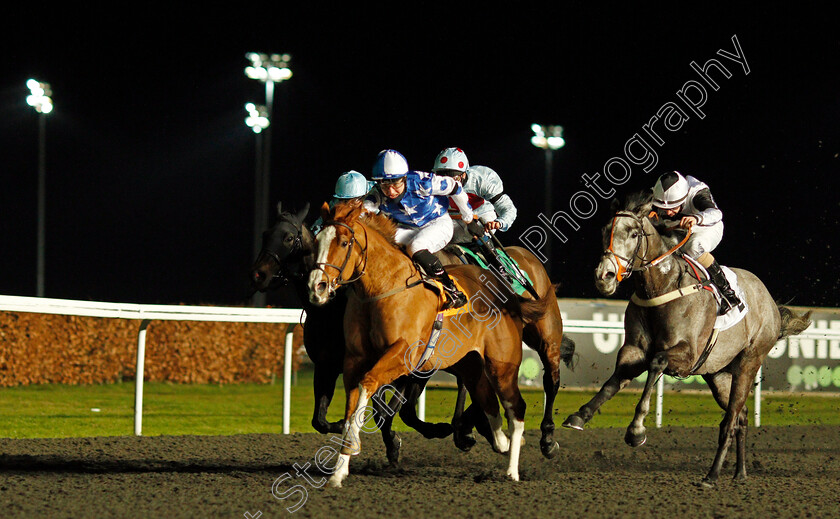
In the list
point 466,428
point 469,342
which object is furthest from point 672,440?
point 469,342

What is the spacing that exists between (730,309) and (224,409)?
19.0 ft

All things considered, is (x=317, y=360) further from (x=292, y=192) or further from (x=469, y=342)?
(x=292, y=192)

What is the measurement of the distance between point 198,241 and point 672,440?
92.6 feet

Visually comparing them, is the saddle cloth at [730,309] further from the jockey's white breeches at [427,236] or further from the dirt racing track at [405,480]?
the jockey's white breeches at [427,236]

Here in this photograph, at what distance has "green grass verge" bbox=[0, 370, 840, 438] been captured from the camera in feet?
26.6

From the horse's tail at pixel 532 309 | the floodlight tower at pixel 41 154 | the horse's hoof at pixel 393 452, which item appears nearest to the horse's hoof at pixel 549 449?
the horse's tail at pixel 532 309

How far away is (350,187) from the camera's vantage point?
19.6 feet

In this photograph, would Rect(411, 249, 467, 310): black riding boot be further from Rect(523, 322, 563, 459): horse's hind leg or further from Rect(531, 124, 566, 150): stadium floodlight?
Rect(531, 124, 566, 150): stadium floodlight

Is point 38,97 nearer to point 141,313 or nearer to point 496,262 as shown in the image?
point 141,313

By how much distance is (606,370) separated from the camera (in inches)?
428

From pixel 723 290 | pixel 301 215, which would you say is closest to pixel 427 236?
pixel 301 215

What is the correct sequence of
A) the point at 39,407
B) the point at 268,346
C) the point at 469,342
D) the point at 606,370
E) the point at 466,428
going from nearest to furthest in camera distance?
the point at 469,342, the point at 466,428, the point at 39,407, the point at 606,370, the point at 268,346

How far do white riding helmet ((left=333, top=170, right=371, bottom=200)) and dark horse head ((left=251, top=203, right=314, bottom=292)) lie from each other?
1.15ft

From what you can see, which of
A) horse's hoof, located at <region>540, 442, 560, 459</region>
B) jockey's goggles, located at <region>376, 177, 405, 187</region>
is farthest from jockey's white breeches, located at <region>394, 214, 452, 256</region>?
horse's hoof, located at <region>540, 442, 560, 459</region>
